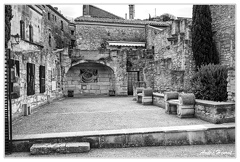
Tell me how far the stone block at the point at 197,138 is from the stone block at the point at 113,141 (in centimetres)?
161

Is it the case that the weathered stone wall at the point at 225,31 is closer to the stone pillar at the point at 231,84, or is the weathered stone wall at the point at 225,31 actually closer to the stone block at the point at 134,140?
the stone pillar at the point at 231,84

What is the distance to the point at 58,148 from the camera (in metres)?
4.94

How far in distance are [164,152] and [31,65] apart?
6669 millimetres

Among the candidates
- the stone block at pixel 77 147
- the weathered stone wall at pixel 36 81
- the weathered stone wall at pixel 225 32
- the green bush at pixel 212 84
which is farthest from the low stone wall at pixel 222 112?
the weathered stone wall at pixel 225 32

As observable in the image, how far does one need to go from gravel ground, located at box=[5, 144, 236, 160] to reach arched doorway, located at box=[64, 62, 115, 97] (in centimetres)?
1299

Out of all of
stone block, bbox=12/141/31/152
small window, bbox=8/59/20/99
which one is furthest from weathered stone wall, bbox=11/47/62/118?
stone block, bbox=12/141/31/152

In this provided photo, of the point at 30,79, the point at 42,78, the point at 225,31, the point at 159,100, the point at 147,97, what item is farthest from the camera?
the point at 225,31

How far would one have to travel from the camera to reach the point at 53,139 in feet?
17.1

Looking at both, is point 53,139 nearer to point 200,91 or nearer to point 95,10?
point 200,91

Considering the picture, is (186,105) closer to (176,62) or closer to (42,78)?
(42,78)

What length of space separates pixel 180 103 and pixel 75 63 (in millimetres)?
11024

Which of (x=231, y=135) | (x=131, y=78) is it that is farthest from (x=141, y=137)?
(x=131, y=78)

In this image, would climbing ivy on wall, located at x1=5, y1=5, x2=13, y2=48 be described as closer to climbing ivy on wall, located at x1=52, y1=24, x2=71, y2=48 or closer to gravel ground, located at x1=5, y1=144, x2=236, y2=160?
gravel ground, located at x1=5, y1=144, x2=236, y2=160

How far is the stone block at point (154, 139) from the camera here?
5.45 m
